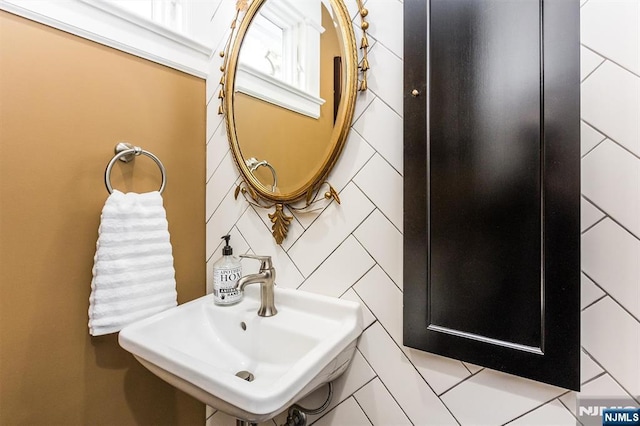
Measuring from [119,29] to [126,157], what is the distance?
0.40 metres

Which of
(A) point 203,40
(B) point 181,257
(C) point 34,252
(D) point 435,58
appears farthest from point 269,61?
(C) point 34,252

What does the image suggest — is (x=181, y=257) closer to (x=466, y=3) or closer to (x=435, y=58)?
(x=435, y=58)

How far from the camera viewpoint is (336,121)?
88 centimetres

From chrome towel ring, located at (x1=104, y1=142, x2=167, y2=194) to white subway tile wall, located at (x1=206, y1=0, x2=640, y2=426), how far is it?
22cm

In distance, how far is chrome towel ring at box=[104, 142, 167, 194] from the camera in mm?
943

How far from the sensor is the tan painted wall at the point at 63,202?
81 centimetres

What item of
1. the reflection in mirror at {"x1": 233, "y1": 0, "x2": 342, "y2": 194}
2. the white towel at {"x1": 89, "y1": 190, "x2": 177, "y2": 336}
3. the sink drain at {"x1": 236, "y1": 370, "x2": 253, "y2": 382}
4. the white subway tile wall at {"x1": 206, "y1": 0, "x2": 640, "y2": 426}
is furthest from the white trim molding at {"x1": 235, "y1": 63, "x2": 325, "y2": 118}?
the sink drain at {"x1": 236, "y1": 370, "x2": 253, "y2": 382}

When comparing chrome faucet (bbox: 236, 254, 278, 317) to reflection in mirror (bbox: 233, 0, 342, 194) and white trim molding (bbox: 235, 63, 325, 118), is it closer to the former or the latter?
reflection in mirror (bbox: 233, 0, 342, 194)

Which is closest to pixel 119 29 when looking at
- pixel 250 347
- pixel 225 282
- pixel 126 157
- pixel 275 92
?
pixel 126 157

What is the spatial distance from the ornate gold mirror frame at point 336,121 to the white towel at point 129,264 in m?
0.30

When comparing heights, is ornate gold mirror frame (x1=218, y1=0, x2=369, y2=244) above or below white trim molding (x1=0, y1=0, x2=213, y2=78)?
below

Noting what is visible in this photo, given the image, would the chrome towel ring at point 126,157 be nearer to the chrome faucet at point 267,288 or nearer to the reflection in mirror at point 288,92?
the reflection in mirror at point 288,92

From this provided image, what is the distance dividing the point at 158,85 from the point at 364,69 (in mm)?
737

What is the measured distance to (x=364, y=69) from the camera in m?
0.85
